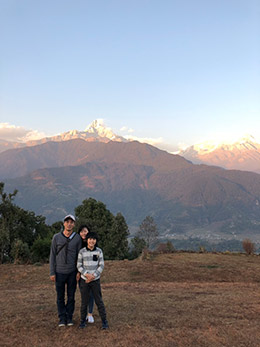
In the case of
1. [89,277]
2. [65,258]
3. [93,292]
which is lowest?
[93,292]

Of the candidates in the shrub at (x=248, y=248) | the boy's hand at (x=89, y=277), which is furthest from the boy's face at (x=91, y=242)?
the shrub at (x=248, y=248)

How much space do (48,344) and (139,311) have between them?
334 centimetres

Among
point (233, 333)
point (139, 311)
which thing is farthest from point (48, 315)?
point (233, 333)

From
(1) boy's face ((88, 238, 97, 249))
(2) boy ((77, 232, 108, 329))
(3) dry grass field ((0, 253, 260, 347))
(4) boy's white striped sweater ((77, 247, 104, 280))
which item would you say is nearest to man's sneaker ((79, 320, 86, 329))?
(2) boy ((77, 232, 108, 329))

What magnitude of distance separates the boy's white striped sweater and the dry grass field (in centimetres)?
141

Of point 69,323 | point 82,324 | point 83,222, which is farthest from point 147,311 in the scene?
point 83,222

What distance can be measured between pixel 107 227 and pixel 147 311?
35.6m

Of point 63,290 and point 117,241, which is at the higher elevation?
point 63,290

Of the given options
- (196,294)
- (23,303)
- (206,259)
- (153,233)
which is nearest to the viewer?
(23,303)

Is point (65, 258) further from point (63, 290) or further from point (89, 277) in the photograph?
point (63, 290)

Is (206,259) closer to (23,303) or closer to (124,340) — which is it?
(23,303)

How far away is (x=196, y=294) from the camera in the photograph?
1160cm

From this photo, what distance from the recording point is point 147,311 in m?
8.88

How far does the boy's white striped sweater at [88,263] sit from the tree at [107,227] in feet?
106
